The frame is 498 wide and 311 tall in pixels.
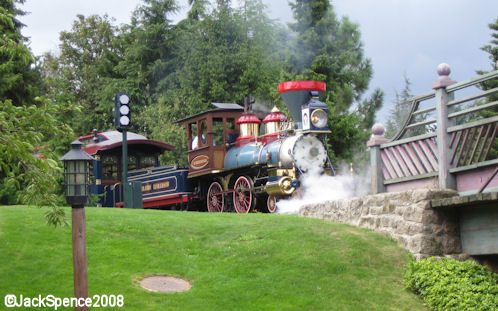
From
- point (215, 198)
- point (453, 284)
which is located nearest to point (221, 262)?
point (453, 284)

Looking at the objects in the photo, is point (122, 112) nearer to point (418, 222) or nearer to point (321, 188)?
point (321, 188)

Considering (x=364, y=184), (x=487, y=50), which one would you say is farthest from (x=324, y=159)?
(x=487, y=50)

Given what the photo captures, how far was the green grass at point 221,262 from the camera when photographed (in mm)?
9359

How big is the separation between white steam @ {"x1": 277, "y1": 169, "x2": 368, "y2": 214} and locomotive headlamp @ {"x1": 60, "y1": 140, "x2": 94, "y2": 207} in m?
8.24

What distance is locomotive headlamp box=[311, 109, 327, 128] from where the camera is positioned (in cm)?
1789

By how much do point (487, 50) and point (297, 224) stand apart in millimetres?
16711

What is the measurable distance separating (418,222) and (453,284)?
49.4 inches

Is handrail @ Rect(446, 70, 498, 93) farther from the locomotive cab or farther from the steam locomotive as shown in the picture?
the locomotive cab

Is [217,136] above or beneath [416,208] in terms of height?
above

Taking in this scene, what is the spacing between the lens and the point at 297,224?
488 inches

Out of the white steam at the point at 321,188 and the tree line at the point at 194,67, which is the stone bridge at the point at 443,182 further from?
the tree line at the point at 194,67

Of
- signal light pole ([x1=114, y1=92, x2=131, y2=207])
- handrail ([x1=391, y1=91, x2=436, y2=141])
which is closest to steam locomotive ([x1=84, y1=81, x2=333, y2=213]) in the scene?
signal light pole ([x1=114, y1=92, x2=131, y2=207])

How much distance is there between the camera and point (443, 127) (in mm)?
10172

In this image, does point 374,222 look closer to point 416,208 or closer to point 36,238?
point 416,208
